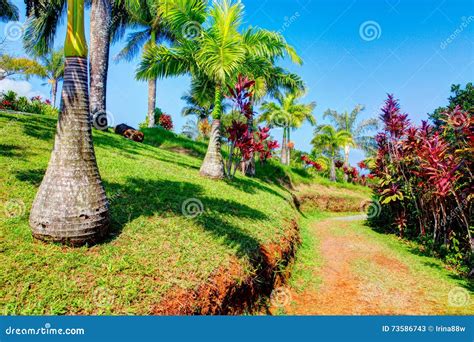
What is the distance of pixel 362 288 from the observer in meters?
5.90

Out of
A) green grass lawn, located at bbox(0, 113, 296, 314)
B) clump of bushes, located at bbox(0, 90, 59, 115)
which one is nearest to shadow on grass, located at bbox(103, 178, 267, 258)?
green grass lawn, located at bbox(0, 113, 296, 314)

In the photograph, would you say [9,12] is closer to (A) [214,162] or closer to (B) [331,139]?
(A) [214,162]

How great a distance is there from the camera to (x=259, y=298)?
4.91 metres

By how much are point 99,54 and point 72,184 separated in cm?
1194

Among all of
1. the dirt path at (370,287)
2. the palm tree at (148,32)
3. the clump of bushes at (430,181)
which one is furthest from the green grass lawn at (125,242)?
the palm tree at (148,32)

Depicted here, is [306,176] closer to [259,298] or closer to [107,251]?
[259,298]

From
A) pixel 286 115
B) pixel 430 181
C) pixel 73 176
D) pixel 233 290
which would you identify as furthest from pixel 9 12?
pixel 430 181

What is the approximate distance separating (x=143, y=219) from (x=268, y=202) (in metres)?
5.17

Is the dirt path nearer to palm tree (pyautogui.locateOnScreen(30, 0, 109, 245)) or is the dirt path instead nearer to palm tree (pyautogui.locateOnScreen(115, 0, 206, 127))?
palm tree (pyautogui.locateOnScreen(30, 0, 109, 245))

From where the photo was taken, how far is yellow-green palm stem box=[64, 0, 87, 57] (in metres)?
3.93

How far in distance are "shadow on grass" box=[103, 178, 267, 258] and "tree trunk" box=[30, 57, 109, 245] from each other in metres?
0.49

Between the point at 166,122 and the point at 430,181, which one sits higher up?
the point at 166,122

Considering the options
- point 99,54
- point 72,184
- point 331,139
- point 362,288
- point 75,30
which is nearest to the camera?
point 72,184

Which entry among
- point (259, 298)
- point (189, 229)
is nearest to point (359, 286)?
point (259, 298)
